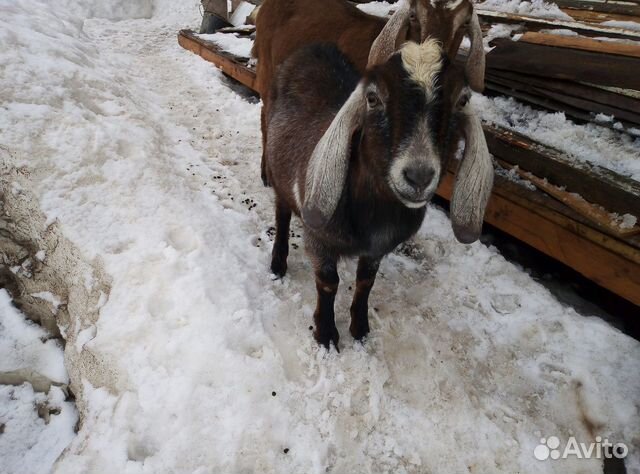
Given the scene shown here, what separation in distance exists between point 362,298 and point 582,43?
9.97 ft

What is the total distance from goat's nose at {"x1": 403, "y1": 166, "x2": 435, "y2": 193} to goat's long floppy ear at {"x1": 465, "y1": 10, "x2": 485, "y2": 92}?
2.12 m

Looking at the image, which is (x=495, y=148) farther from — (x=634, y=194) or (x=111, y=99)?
(x=111, y=99)

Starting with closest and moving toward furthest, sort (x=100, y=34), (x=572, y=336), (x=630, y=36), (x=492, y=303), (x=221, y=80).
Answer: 1. (x=572, y=336)
2. (x=492, y=303)
3. (x=630, y=36)
4. (x=221, y=80)
5. (x=100, y=34)

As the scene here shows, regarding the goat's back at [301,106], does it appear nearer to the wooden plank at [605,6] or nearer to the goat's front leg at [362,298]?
the goat's front leg at [362,298]

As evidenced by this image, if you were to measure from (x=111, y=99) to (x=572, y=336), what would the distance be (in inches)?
197

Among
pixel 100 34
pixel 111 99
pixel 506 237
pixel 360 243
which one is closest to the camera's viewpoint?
pixel 360 243

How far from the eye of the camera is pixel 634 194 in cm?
271

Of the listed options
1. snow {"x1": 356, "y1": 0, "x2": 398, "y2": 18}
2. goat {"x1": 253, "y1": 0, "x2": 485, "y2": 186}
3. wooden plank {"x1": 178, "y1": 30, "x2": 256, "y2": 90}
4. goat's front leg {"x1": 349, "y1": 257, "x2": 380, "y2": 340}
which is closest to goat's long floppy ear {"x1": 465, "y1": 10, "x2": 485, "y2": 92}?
goat {"x1": 253, "y1": 0, "x2": 485, "y2": 186}

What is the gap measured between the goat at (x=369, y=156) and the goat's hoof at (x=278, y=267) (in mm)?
513

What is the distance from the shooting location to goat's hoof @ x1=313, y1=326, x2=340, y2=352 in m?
2.79

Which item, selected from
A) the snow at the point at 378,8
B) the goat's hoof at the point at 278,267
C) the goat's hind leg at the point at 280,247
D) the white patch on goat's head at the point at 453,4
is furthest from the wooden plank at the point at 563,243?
the snow at the point at 378,8

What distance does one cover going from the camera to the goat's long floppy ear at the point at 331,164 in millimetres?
1889

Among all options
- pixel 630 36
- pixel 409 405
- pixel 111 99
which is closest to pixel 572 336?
pixel 409 405

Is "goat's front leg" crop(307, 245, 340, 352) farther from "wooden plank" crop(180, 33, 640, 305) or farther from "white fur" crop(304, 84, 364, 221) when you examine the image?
"wooden plank" crop(180, 33, 640, 305)
